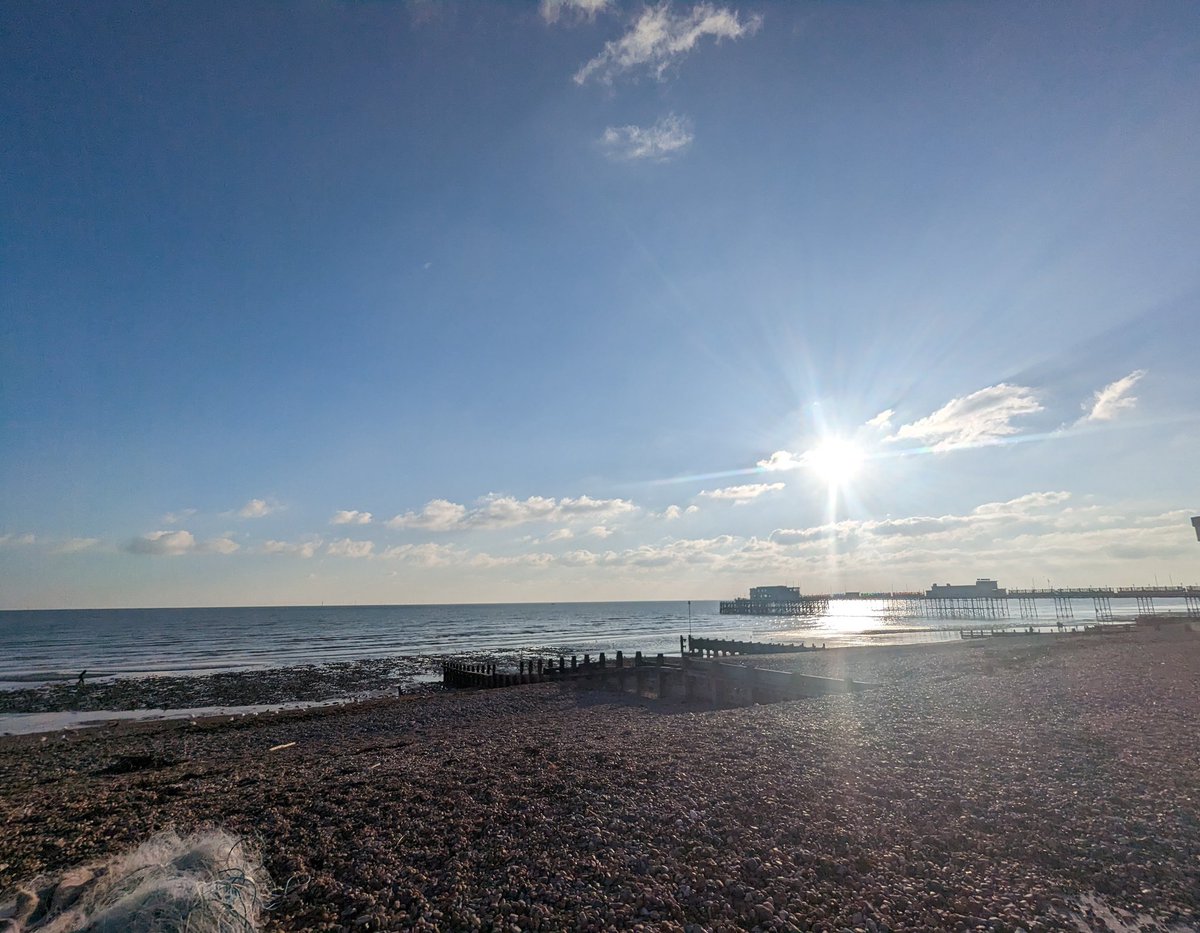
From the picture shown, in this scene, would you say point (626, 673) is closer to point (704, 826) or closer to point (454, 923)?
point (704, 826)

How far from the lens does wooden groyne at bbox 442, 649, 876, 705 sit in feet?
62.5

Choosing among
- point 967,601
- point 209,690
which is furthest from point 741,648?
point 967,601

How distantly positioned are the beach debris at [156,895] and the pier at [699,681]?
15.9 metres

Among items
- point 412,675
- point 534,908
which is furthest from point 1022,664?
point 412,675

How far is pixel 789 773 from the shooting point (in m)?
9.66

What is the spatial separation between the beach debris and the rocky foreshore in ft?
1.70

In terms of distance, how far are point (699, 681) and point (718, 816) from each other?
15.2 metres

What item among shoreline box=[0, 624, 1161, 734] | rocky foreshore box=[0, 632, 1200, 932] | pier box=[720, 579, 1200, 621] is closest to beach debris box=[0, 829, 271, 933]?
rocky foreshore box=[0, 632, 1200, 932]

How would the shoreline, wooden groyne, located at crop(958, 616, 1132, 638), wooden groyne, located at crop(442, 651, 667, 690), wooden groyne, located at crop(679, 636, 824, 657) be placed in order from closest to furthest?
1. wooden groyne, located at crop(442, 651, 667, 690)
2. the shoreline
3. wooden groyne, located at crop(679, 636, 824, 657)
4. wooden groyne, located at crop(958, 616, 1132, 638)

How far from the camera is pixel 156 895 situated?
5535mm

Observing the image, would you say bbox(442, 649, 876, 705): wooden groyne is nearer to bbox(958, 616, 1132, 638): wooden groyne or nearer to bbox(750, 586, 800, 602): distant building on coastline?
bbox(958, 616, 1132, 638): wooden groyne

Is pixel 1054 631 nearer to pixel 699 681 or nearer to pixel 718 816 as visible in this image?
pixel 699 681

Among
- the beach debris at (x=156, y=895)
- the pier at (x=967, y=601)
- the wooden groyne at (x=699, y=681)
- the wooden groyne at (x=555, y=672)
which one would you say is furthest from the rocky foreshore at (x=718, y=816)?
the pier at (x=967, y=601)

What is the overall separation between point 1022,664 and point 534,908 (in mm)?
25607
